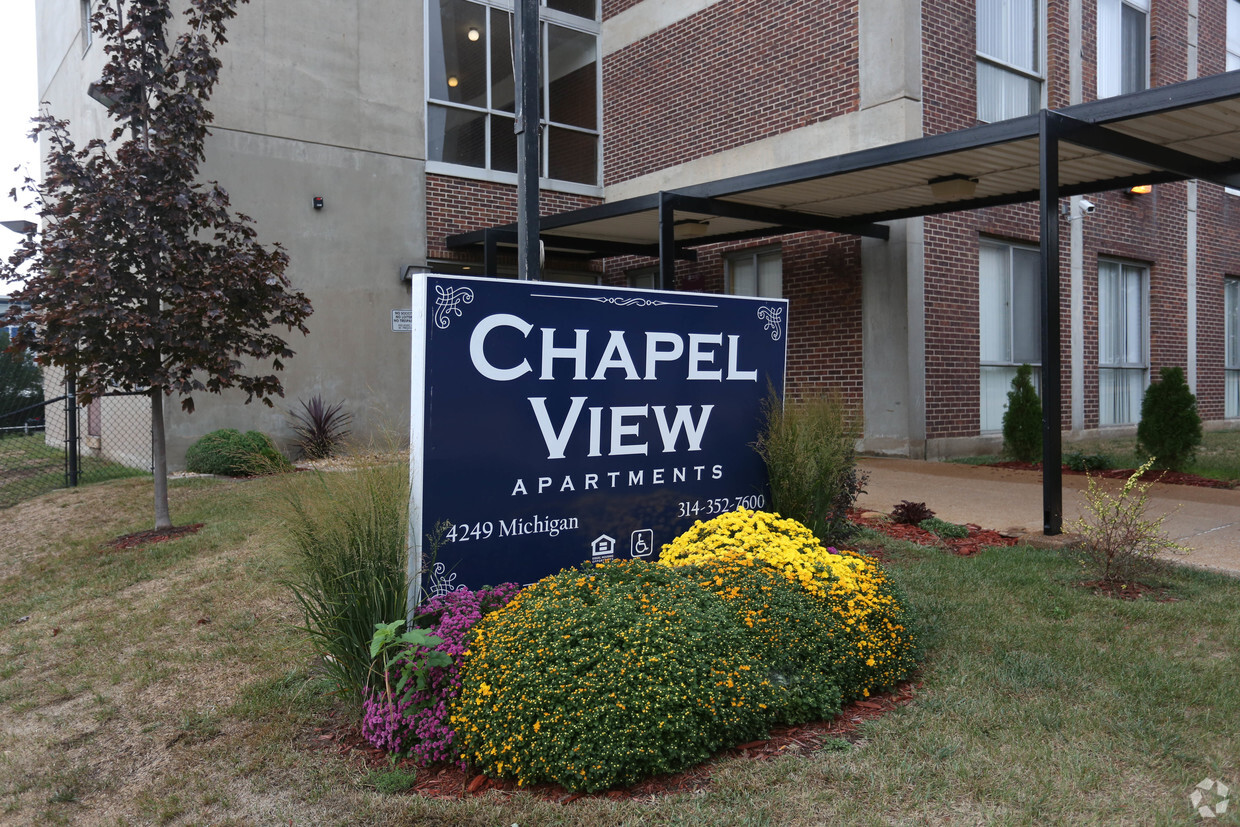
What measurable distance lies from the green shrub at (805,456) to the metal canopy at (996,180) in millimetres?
2156

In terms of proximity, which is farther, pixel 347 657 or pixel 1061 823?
pixel 347 657

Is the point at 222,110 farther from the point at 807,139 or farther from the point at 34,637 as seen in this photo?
the point at 34,637

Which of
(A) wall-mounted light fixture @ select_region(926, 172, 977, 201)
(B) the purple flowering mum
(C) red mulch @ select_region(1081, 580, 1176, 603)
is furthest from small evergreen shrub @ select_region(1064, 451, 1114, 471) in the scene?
(B) the purple flowering mum

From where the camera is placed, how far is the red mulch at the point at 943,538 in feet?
22.3

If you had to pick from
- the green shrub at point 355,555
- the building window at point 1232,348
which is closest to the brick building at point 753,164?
the building window at point 1232,348

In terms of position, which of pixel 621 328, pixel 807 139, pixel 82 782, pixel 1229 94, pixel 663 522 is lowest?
pixel 82 782

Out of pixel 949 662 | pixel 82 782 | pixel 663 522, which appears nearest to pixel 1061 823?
pixel 949 662

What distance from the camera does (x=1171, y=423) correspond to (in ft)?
34.3

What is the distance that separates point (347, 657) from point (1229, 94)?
6.85 m

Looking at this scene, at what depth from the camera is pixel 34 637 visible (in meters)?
5.85

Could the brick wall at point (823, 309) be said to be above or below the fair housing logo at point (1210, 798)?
above

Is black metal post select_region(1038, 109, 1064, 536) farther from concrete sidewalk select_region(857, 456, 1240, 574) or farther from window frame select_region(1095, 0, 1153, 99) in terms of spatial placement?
window frame select_region(1095, 0, 1153, 99)

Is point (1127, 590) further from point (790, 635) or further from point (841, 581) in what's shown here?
point (790, 635)

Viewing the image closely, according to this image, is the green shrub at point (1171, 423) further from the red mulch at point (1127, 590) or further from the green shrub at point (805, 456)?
the green shrub at point (805, 456)
